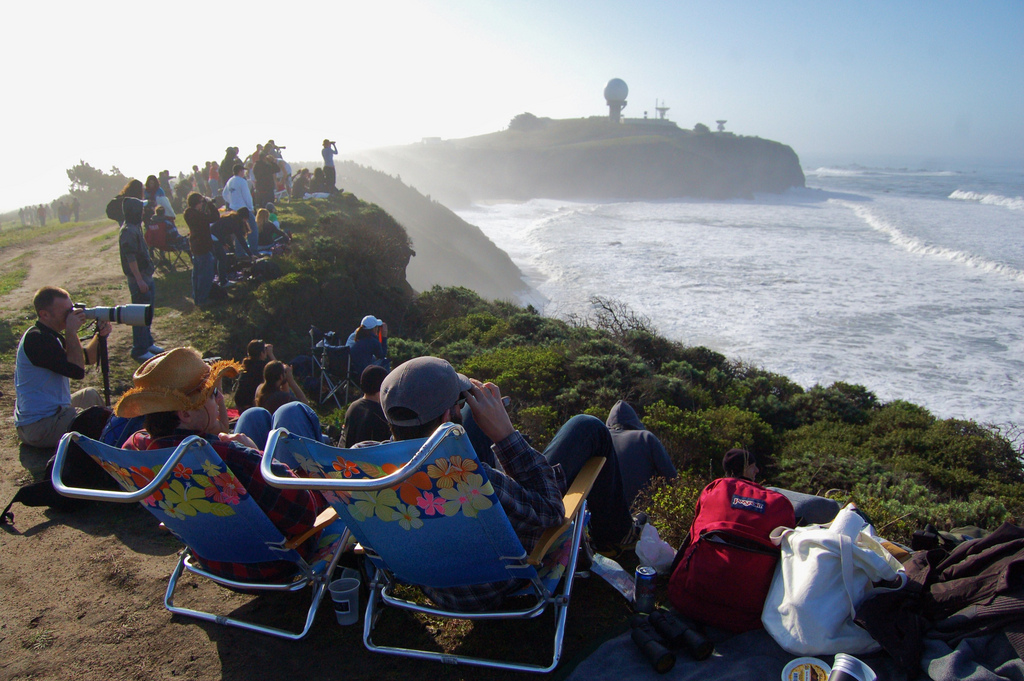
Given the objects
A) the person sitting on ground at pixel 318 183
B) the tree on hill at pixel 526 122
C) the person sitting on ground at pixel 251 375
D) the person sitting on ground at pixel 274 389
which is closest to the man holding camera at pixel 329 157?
the person sitting on ground at pixel 318 183

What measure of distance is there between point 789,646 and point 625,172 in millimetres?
104432

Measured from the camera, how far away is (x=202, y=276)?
10.4m

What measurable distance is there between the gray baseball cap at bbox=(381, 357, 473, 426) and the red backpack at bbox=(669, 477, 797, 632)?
1514 mm

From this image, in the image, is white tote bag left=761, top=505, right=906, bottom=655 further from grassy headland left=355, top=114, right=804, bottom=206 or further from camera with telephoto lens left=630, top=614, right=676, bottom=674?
grassy headland left=355, top=114, right=804, bottom=206

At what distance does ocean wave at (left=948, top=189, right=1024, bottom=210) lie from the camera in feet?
181

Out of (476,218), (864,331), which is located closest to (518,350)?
(864,331)

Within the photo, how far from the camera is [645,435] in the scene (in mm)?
4480

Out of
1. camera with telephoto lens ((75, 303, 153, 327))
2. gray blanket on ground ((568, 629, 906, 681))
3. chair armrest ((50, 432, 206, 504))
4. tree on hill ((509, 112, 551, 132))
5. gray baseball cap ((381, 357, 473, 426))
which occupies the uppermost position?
tree on hill ((509, 112, 551, 132))

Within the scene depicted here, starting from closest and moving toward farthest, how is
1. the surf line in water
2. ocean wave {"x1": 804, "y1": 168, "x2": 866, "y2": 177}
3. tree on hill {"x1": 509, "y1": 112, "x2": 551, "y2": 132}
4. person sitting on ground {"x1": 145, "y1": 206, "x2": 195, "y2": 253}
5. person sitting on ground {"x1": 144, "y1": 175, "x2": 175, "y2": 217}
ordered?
1. person sitting on ground {"x1": 144, "y1": 175, "x2": 175, "y2": 217}
2. person sitting on ground {"x1": 145, "y1": 206, "x2": 195, "y2": 253}
3. the surf line in water
4. ocean wave {"x1": 804, "y1": 168, "x2": 866, "y2": 177}
5. tree on hill {"x1": 509, "y1": 112, "x2": 551, "y2": 132}

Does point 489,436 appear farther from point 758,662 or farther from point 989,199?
point 989,199

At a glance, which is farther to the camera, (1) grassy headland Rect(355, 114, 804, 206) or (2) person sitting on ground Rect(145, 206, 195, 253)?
(1) grassy headland Rect(355, 114, 804, 206)

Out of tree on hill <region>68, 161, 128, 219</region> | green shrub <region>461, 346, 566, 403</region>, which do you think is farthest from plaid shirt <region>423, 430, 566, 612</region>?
tree on hill <region>68, 161, 128, 219</region>

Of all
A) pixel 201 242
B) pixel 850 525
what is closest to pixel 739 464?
pixel 850 525

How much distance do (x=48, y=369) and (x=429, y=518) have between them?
171 inches
